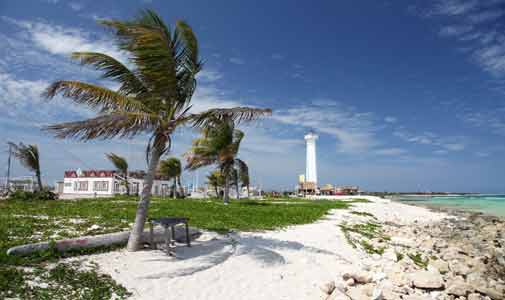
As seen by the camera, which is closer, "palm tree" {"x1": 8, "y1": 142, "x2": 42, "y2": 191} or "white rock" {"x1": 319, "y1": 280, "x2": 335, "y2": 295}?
"white rock" {"x1": 319, "y1": 280, "x2": 335, "y2": 295}

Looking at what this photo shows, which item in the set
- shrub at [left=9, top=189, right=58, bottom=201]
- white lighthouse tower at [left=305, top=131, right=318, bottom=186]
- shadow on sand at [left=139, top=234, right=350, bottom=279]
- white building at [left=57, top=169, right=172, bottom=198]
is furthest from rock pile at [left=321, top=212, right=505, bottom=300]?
white lighthouse tower at [left=305, top=131, right=318, bottom=186]

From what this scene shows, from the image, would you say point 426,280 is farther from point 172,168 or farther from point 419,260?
point 172,168

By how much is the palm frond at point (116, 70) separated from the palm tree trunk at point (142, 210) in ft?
5.16

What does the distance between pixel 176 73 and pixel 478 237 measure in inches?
629

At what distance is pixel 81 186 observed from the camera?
40844 mm

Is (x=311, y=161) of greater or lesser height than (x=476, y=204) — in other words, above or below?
above

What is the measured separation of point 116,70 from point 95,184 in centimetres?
3598

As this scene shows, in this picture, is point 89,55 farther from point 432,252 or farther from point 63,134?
point 432,252

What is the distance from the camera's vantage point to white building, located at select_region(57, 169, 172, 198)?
3866cm

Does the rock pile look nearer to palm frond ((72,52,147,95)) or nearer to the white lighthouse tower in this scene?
palm frond ((72,52,147,95))

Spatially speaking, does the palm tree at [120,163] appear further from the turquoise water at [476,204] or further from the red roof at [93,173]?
the turquoise water at [476,204]

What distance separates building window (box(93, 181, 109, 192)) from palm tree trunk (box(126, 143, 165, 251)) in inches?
1350

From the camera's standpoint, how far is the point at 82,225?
9.77m

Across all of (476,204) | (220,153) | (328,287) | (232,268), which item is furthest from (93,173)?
(476,204)
